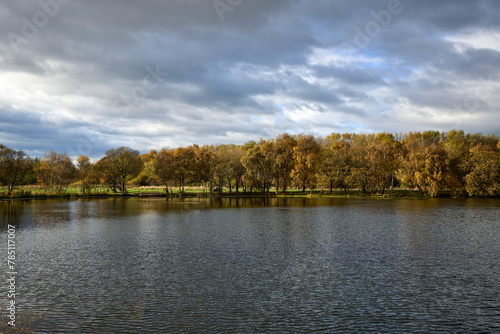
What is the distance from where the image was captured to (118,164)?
11881cm

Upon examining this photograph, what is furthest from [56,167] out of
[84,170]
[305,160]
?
[305,160]

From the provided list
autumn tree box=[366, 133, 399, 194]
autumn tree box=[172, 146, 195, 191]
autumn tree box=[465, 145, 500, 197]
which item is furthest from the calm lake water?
autumn tree box=[172, 146, 195, 191]

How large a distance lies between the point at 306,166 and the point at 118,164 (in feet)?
202

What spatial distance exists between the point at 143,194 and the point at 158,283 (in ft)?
317

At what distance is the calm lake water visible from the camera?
1523cm

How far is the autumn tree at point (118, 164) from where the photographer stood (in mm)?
117688

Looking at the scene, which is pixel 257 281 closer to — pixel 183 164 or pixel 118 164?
pixel 183 164

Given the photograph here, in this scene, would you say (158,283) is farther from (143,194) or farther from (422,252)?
(143,194)

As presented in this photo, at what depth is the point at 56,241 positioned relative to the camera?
108ft

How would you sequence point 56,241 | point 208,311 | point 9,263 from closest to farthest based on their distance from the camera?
point 208,311 < point 9,263 < point 56,241

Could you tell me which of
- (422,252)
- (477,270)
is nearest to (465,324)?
(477,270)

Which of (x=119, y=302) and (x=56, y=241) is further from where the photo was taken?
(x=56, y=241)

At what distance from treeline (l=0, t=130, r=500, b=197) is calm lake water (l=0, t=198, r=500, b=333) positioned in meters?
68.7

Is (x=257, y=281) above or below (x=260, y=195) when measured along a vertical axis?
below
